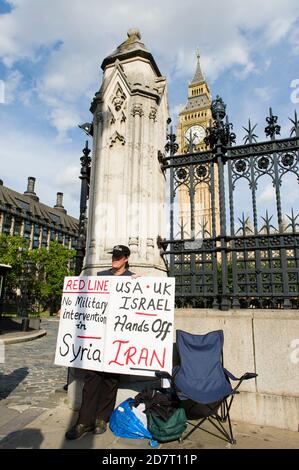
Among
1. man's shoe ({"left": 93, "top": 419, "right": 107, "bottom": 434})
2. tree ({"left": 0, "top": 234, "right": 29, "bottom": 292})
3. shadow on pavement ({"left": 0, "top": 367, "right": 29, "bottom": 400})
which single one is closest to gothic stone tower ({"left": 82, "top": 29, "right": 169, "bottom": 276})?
man's shoe ({"left": 93, "top": 419, "right": 107, "bottom": 434})

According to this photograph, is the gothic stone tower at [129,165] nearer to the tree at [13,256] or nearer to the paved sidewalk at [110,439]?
the paved sidewalk at [110,439]

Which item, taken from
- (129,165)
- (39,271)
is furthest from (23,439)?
(39,271)

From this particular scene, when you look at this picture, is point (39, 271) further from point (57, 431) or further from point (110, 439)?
point (110, 439)

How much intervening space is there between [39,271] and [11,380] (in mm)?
44069

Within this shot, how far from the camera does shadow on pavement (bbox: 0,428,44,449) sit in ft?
10.1

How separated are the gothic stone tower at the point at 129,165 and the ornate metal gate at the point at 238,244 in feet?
1.24

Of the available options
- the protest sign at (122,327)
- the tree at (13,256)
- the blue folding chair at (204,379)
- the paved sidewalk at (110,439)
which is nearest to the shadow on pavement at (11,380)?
the paved sidewalk at (110,439)

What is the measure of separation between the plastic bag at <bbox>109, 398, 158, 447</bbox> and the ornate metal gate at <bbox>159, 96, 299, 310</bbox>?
176cm

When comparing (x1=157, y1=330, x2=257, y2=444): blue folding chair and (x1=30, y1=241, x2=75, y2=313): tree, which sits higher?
(x1=30, y1=241, x2=75, y2=313): tree

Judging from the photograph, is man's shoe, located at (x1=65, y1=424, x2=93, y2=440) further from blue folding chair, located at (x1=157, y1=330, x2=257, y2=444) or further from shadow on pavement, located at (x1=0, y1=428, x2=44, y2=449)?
blue folding chair, located at (x1=157, y1=330, x2=257, y2=444)

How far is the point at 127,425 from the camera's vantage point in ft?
11.2

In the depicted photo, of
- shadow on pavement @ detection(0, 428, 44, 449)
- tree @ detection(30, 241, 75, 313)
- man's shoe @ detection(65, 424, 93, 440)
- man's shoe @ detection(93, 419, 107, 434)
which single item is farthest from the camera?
tree @ detection(30, 241, 75, 313)

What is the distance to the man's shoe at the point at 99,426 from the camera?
3.45 metres

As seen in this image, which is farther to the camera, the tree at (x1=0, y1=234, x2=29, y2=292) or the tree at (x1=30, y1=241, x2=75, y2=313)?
the tree at (x1=30, y1=241, x2=75, y2=313)
